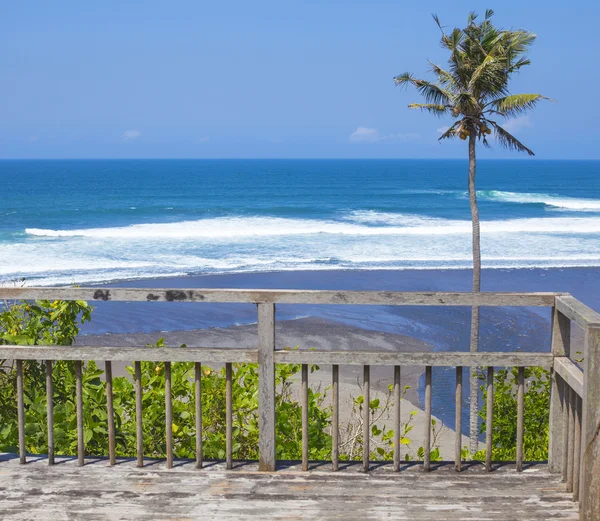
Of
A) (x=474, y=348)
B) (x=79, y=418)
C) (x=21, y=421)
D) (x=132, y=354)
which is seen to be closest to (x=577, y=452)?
(x=132, y=354)

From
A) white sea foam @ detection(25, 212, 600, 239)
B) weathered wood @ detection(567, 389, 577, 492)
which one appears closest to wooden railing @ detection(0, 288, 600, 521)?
weathered wood @ detection(567, 389, 577, 492)

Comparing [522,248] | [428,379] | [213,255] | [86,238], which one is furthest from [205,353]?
[86,238]

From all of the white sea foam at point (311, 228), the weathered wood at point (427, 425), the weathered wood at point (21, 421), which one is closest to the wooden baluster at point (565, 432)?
the weathered wood at point (427, 425)

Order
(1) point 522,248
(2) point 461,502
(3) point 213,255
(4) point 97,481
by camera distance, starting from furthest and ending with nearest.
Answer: (1) point 522,248 < (3) point 213,255 < (4) point 97,481 < (2) point 461,502

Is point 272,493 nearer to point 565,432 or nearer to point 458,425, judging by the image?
point 458,425

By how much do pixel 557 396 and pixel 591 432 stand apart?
0.86 metres

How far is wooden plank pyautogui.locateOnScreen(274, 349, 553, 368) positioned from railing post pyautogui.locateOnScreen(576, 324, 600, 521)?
724 millimetres

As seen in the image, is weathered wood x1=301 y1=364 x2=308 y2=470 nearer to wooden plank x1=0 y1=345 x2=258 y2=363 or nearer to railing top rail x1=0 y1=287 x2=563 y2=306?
wooden plank x1=0 y1=345 x2=258 y2=363

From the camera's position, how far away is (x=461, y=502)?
367cm

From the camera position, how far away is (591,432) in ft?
10.5

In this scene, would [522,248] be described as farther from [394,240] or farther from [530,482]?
[530,482]

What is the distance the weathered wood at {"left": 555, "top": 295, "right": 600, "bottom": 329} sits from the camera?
332 centimetres

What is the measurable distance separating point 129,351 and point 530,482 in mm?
2235
